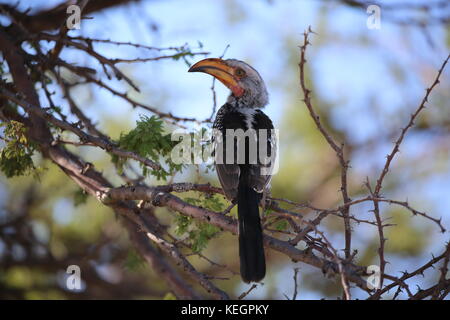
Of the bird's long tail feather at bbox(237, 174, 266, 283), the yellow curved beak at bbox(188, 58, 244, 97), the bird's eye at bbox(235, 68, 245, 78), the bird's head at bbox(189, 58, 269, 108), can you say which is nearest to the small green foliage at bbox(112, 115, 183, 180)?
the bird's long tail feather at bbox(237, 174, 266, 283)

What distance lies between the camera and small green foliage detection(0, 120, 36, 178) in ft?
10.6

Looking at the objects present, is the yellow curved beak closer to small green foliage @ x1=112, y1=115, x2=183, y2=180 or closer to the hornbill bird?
the hornbill bird

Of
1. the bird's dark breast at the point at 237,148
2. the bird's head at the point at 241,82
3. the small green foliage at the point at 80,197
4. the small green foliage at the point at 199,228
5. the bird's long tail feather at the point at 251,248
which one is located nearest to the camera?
the bird's long tail feather at the point at 251,248

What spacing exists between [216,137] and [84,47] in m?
1.07

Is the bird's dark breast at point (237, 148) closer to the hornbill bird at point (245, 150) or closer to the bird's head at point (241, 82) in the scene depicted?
the hornbill bird at point (245, 150)

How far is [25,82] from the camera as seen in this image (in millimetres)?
3963

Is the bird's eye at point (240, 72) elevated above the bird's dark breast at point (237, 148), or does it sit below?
above

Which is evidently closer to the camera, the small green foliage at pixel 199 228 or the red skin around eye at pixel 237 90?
the small green foliage at pixel 199 228

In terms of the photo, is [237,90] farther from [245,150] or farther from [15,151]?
[15,151]

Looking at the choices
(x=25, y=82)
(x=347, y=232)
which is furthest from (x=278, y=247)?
(x=25, y=82)

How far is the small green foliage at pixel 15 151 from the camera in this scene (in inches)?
127

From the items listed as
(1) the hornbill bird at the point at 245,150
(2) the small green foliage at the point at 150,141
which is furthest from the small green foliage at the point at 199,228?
(2) the small green foliage at the point at 150,141
